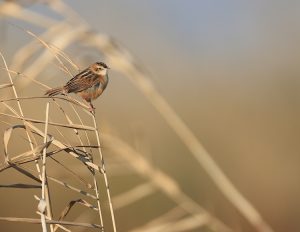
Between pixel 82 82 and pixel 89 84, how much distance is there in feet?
0.12

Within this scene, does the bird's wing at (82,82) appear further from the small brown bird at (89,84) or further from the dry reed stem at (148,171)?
the dry reed stem at (148,171)

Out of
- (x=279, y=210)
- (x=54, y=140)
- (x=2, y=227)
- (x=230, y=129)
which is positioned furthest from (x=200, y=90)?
(x=54, y=140)

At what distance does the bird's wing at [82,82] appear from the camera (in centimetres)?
336

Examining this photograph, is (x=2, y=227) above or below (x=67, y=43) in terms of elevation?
above

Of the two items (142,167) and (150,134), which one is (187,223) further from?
(150,134)

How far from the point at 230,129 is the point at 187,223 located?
7.77 m

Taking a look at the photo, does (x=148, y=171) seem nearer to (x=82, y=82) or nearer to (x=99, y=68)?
(x=99, y=68)

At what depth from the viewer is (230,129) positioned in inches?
468

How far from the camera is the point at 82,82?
3477mm

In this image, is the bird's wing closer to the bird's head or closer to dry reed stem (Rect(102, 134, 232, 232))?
the bird's head

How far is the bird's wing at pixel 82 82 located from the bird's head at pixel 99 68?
0.02 meters

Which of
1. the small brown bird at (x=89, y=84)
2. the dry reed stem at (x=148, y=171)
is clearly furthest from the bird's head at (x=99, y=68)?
the dry reed stem at (x=148, y=171)

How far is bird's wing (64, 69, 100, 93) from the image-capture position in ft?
11.0

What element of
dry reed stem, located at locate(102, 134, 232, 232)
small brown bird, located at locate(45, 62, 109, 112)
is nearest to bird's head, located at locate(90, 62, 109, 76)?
small brown bird, located at locate(45, 62, 109, 112)
